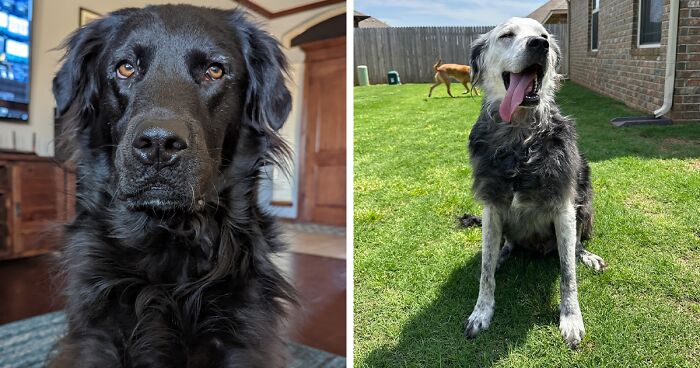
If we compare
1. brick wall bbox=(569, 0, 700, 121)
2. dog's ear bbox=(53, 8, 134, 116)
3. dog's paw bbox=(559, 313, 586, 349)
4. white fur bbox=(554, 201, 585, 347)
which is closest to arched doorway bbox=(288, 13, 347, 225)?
dog's ear bbox=(53, 8, 134, 116)

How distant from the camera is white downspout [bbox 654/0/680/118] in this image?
951 mm

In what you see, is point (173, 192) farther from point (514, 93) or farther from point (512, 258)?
point (512, 258)

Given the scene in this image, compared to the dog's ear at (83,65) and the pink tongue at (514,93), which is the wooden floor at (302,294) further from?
the pink tongue at (514,93)

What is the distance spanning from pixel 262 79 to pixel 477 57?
0.57 m

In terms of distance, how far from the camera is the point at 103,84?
89 centimetres

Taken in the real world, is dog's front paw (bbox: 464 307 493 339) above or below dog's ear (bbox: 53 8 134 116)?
below

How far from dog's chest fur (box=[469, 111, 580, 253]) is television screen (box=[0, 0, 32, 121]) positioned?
3.83 ft

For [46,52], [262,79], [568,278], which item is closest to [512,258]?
[568,278]

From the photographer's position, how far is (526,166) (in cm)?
129

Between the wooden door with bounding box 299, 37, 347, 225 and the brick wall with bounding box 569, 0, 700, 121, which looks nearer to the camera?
the brick wall with bounding box 569, 0, 700, 121

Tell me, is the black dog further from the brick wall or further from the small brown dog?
the brick wall

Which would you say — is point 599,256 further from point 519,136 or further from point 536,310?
point 519,136

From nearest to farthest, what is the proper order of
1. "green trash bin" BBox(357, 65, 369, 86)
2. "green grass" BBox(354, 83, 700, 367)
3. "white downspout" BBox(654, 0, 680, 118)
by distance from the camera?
"white downspout" BBox(654, 0, 680, 118) → "green grass" BBox(354, 83, 700, 367) → "green trash bin" BBox(357, 65, 369, 86)

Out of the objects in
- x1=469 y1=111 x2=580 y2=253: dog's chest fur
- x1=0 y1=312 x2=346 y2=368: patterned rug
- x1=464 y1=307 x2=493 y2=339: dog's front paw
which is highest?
x1=469 y1=111 x2=580 y2=253: dog's chest fur
